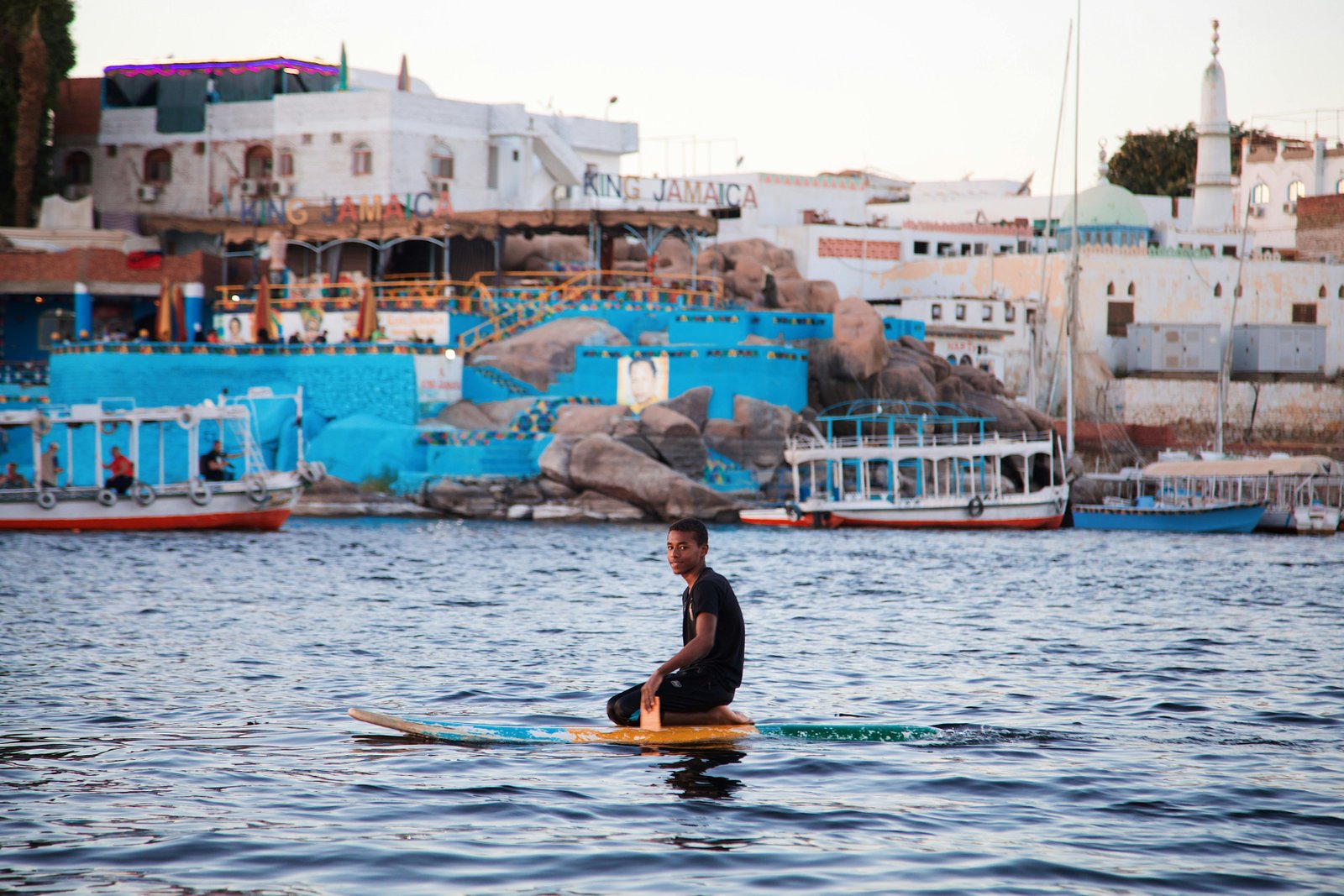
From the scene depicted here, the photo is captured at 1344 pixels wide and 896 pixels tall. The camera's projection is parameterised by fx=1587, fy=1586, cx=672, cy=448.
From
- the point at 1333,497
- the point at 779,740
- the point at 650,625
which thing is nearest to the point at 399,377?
the point at 650,625

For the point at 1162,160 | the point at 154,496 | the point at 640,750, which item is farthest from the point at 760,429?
the point at 1162,160

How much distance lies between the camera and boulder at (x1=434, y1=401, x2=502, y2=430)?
46000 mm

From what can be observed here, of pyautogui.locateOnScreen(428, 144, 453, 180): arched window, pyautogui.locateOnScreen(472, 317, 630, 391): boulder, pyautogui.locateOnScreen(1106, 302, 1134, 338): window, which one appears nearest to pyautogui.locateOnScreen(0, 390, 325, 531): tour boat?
pyautogui.locateOnScreen(472, 317, 630, 391): boulder

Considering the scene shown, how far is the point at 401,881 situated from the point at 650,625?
12.7 m

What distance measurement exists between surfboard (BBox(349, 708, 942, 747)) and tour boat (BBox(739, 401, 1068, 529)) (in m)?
30.4

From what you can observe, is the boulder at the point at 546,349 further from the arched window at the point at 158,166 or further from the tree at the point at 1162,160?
the tree at the point at 1162,160

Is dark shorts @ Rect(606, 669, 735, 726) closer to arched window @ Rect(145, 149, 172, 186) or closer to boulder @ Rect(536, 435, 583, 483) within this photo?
boulder @ Rect(536, 435, 583, 483)

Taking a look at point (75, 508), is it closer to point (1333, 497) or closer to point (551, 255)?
point (551, 255)

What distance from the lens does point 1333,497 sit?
54438mm

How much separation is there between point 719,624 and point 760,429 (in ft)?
115

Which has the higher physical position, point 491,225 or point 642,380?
point 491,225

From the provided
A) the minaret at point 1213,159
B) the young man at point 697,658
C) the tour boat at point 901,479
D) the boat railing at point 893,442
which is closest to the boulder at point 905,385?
the tour boat at point 901,479

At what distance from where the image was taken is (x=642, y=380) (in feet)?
152

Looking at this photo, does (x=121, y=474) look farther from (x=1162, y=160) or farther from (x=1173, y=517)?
(x=1162, y=160)
